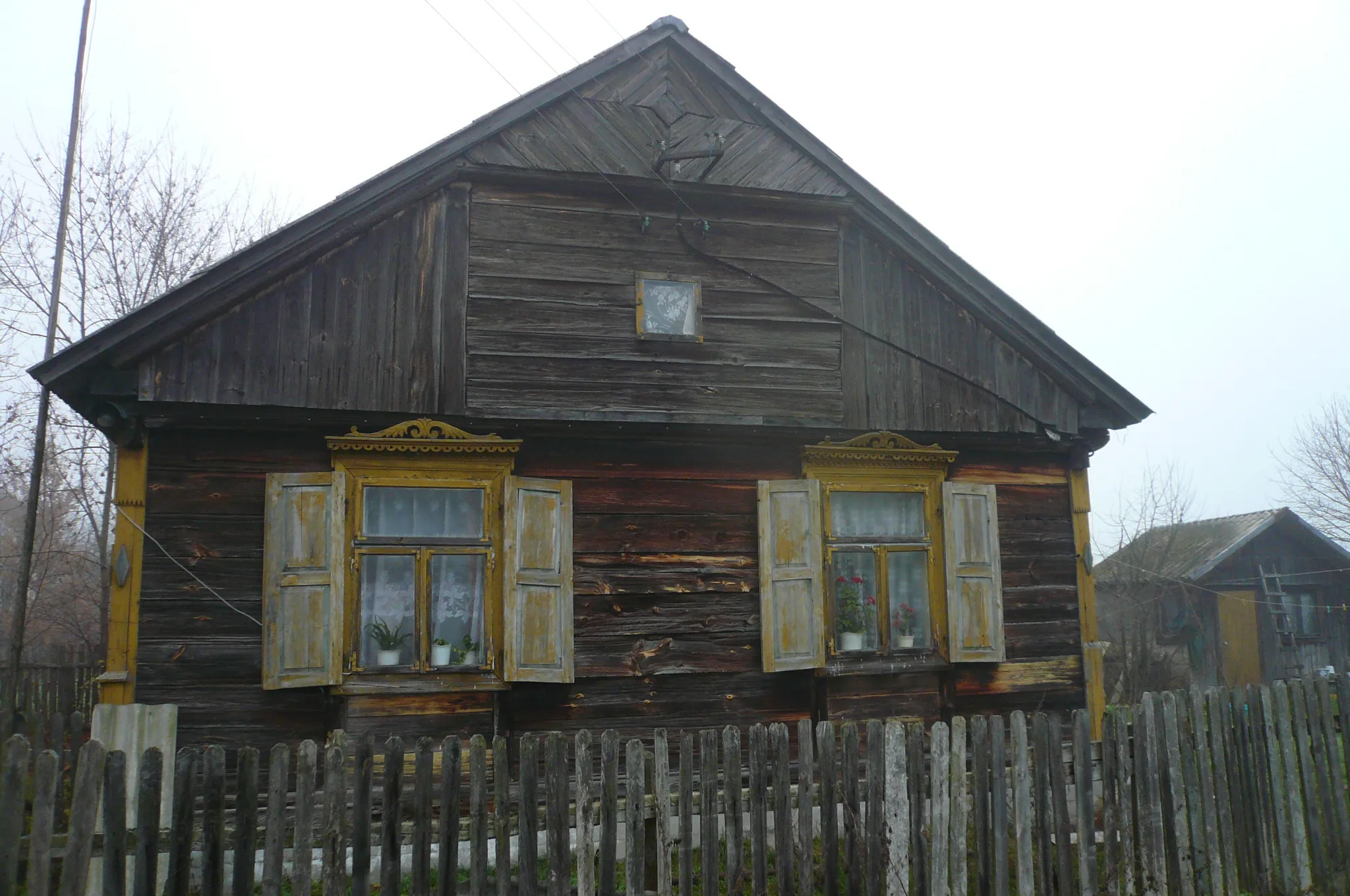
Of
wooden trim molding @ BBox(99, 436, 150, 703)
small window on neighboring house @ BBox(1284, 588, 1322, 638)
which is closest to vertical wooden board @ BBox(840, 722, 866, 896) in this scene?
wooden trim molding @ BBox(99, 436, 150, 703)

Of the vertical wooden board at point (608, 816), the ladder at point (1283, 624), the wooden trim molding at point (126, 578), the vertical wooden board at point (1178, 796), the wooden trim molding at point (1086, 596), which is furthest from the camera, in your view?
the ladder at point (1283, 624)

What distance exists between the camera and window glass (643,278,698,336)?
8406 millimetres

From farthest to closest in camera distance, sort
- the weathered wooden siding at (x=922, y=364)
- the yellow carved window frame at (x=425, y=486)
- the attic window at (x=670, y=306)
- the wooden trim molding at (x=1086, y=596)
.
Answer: the wooden trim molding at (x=1086, y=596) < the weathered wooden siding at (x=922, y=364) < the attic window at (x=670, y=306) < the yellow carved window frame at (x=425, y=486)

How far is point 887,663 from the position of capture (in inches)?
330

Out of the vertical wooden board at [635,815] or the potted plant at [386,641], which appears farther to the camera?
the potted plant at [386,641]

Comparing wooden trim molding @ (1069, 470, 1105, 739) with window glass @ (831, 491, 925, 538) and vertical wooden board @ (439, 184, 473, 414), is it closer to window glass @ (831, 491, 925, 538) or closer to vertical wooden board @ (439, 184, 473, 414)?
window glass @ (831, 491, 925, 538)

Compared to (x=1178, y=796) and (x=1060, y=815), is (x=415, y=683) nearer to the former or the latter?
(x=1060, y=815)

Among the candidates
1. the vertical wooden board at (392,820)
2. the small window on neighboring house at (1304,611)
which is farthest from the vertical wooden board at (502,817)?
the small window on neighboring house at (1304,611)

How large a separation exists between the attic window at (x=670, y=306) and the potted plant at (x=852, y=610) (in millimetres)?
2393

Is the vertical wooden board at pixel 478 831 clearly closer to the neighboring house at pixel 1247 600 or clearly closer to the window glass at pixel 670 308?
the window glass at pixel 670 308

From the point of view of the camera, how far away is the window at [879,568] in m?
8.58

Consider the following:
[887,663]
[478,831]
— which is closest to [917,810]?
[478,831]

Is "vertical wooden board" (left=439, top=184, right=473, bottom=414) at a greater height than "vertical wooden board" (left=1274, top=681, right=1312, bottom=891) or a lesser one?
greater

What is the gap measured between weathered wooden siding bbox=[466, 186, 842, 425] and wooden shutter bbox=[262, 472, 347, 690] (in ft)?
4.45
